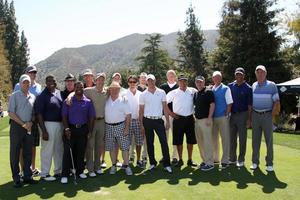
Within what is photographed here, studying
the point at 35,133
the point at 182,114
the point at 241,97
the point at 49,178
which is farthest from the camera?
the point at 182,114

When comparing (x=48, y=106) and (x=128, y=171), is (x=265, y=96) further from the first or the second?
(x=48, y=106)

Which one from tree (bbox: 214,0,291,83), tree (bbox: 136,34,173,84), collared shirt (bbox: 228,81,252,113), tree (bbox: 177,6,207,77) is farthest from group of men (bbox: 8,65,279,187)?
tree (bbox: 136,34,173,84)

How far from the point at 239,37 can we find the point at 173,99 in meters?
23.0

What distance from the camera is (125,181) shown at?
7.61 m

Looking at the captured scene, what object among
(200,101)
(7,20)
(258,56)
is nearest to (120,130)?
(200,101)

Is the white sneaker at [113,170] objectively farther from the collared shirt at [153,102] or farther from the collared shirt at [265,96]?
the collared shirt at [265,96]

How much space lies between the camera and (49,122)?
7.59m

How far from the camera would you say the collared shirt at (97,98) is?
8.06m

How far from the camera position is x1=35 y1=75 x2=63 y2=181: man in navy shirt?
7.47 m

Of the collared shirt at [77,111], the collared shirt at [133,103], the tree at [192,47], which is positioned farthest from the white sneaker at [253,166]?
the tree at [192,47]

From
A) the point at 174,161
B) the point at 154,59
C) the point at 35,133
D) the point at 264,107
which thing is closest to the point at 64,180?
the point at 35,133

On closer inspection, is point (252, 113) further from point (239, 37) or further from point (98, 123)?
point (239, 37)

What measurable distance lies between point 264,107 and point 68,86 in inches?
154

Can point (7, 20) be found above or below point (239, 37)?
above
